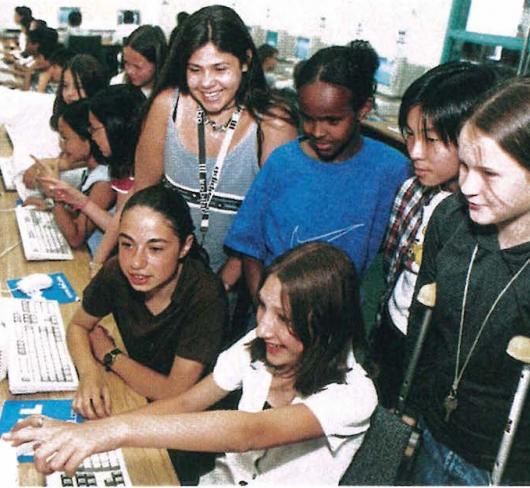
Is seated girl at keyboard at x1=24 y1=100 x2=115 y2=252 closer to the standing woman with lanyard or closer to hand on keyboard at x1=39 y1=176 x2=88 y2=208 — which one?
hand on keyboard at x1=39 y1=176 x2=88 y2=208

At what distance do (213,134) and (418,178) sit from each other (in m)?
0.52

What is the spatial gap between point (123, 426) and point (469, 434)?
1.98 ft

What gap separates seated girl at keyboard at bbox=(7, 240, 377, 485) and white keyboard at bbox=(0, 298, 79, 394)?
0.67 feet

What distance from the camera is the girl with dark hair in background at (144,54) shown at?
8.12 ft

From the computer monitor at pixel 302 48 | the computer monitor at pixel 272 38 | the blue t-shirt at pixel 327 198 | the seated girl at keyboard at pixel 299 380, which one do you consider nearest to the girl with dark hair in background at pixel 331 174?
the blue t-shirt at pixel 327 198

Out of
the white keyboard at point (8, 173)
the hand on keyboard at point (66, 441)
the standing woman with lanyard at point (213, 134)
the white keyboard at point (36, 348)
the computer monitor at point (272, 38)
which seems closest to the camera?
the hand on keyboard at point (66, 441)

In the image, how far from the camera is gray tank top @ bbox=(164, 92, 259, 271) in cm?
150

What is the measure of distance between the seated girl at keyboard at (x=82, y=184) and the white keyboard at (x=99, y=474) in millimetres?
936

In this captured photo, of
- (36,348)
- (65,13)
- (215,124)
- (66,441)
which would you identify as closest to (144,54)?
(65,13)

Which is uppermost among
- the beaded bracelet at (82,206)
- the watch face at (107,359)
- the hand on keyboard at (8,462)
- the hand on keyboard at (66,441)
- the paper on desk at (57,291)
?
the hand on keyboard at (66,441)

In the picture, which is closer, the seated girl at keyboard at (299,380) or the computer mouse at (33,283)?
the seated girl at keyboard at (299,380)

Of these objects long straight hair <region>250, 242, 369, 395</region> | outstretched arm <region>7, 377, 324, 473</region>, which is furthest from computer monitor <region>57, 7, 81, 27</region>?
outstretched arm <region>7, 377, 324, 473</region>

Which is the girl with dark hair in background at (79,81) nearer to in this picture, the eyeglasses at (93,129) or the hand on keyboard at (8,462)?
the eyeglasses at (93,129)

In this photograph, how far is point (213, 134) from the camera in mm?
1514
